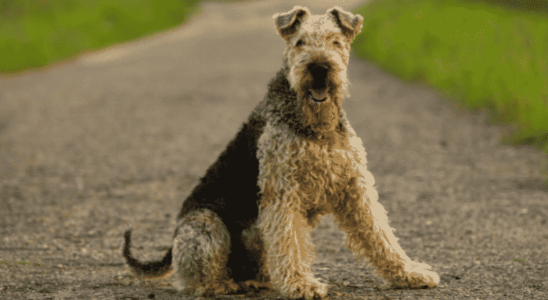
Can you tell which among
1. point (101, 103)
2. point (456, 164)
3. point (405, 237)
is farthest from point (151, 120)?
point (405, 237)

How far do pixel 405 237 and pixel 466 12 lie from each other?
9806 mm

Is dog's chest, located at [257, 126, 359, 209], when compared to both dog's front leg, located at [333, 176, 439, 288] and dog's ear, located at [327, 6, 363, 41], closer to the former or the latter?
dog's front leg, located at [333, 176, 439, 288]

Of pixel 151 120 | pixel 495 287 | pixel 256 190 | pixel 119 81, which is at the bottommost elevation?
pixel 495 287

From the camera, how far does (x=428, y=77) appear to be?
39.9ft

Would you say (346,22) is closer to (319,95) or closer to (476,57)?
(319,95)

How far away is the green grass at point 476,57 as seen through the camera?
27.6 feet

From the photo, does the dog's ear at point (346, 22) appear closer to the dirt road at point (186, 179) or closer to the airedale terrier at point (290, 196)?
the airedale terrier at point (290, 196)

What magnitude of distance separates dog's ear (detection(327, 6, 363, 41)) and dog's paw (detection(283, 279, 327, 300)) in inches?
59.5

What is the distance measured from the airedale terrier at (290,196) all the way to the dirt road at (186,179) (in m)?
0.21

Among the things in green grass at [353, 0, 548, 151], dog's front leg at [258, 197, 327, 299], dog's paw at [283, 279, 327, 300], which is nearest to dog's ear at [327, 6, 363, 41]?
dog's front leg at [258, 197, 327, 299]

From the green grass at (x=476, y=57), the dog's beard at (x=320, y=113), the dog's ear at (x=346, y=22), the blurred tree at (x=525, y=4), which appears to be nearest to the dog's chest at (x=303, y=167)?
the dog's beard at (x=320, y=113)

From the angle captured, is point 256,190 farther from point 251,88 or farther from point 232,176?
point 251,88

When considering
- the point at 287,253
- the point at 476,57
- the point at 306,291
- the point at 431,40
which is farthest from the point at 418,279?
the point at 431,40

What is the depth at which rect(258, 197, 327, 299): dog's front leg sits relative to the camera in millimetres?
3646
